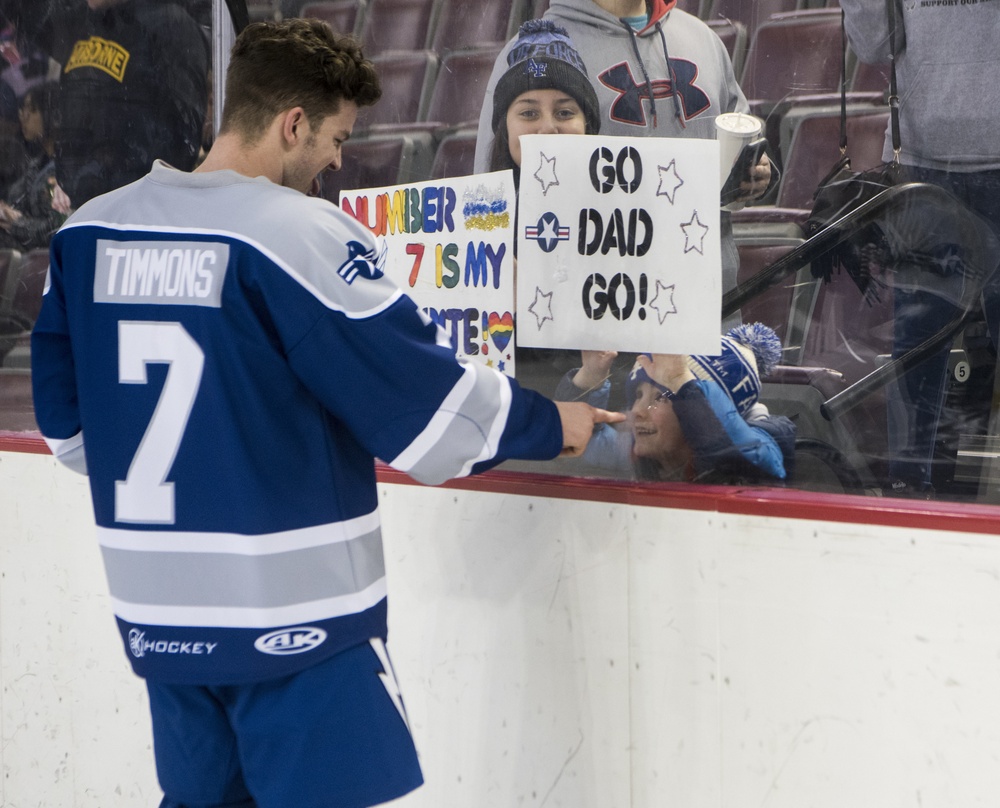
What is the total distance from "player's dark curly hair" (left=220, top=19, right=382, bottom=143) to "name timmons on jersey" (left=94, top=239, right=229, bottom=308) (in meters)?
0.18

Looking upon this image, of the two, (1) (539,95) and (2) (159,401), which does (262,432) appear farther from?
(1) (539,95)

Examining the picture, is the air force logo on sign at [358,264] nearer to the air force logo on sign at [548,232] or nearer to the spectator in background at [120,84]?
the air force logo on sign at [548,232]

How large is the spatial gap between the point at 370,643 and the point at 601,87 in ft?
2.85

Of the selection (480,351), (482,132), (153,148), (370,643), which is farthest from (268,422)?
(153,148)

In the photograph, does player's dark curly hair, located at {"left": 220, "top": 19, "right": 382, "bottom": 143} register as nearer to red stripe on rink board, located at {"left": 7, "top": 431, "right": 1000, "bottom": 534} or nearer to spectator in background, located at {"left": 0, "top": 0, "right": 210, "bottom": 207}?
red stripe on rink board, located at {"left": 7, "top": 431, "right": 1000, "bottom": 534}

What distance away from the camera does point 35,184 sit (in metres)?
2.46

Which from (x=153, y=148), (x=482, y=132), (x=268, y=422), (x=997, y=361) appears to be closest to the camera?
(x=268, y=422)

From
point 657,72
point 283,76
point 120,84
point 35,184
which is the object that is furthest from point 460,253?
point 35,184

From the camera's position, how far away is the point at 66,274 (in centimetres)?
138

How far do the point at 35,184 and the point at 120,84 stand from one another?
0.33m

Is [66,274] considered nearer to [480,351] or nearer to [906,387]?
[480,351]

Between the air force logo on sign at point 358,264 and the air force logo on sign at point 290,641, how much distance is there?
409 mm

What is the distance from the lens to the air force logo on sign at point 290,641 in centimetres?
130

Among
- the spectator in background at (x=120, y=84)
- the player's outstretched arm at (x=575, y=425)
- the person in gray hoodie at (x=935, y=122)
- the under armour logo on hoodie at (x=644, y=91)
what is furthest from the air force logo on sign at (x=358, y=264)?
the spectator in background at (x=120, y=84)
